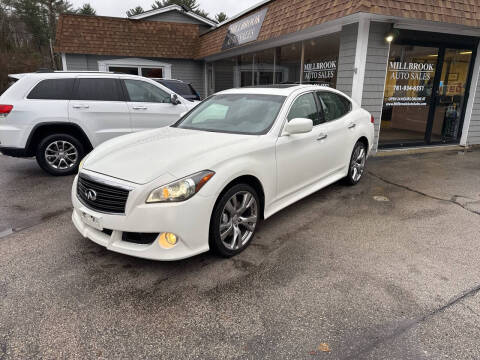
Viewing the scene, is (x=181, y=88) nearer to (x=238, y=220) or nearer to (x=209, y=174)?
(x=238, y=220)

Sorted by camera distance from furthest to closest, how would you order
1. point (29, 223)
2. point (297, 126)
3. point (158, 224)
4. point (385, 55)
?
1. point (385, 55)
2. point (29, 223)
3. point (297, 126)
4. point (158, 224)

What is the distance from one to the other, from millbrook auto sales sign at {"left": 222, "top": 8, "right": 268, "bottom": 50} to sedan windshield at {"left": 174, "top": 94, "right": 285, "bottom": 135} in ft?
18.9

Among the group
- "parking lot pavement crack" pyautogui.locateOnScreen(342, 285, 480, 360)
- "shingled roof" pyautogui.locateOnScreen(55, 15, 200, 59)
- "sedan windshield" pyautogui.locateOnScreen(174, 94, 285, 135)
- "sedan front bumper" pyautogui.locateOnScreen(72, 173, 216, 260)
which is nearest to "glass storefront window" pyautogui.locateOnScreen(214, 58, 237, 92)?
"shingled roof" pyautogui.locateOnScreen(55, 15, 200, 59)

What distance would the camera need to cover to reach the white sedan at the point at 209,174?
2.72m

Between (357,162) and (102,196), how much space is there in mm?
4146

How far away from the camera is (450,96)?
8.38 m

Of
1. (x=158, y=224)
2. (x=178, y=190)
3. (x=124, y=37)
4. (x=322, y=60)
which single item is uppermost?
(x=124, y=37)

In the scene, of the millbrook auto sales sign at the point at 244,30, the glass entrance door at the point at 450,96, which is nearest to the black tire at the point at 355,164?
the glass entrance door at the point at 450,96

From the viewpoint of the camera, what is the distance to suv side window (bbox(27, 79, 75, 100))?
226 inches

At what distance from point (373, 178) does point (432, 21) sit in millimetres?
3405

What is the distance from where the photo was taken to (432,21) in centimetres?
652

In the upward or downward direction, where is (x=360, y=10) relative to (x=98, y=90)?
upward

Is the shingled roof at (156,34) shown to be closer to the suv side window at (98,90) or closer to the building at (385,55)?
the building at (385,55)

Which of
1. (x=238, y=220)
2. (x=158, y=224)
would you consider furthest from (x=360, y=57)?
(x=158, y=224)
